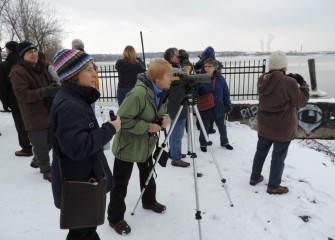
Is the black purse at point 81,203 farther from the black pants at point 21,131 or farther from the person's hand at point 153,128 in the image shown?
the black pants at point 21,131

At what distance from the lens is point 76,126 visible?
5.67 feet

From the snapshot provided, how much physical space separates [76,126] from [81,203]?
538 millimetres

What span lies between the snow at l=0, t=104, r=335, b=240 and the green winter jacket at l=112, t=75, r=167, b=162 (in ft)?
1.77

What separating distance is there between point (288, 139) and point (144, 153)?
1860 mm

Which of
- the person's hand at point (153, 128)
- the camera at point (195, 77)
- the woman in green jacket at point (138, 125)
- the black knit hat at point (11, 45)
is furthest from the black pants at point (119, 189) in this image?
the black knit hat at point (11, 45)

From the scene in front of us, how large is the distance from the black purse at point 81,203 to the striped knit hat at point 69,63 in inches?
28.2

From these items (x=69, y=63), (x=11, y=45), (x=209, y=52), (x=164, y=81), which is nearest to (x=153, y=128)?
(x=164, y=81)

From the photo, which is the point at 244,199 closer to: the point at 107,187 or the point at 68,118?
the point at 107,187

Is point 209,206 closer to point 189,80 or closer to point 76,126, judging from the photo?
point 189,80

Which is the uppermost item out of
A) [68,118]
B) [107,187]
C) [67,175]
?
[68,118]

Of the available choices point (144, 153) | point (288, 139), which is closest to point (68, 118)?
point (144, 153)

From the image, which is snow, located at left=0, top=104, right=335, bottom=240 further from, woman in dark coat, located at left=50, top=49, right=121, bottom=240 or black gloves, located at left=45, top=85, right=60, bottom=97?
black gloves, located at left=45, top=85, right=60, bottom=97

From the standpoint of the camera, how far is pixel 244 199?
3.51 meters

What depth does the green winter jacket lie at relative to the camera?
2513mm
